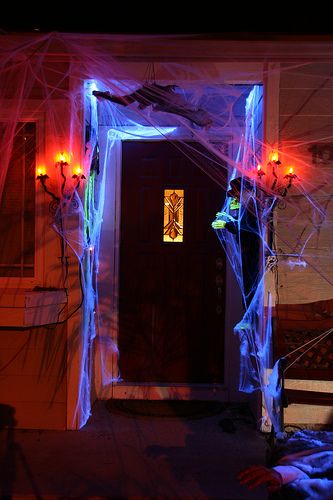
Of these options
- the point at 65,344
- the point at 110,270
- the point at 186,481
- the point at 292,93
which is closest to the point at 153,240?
the point at 110,270

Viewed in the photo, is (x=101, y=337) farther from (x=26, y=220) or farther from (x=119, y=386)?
(x=26, y=220)

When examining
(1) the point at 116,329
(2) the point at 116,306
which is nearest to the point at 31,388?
(1) the point at 116,329

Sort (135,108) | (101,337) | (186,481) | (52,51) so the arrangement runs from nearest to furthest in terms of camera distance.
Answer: (186,481)
(135,108)
(52,51)
(101,337)

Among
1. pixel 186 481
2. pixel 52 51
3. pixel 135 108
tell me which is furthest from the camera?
pixel 52 51

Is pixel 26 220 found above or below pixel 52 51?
below

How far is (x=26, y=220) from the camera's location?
5230mm

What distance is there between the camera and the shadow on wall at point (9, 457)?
395 centimetres

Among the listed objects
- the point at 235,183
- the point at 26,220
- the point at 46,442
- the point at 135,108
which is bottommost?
the point at 46,442

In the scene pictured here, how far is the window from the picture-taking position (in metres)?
5.20

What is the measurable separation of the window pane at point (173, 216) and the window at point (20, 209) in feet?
5.16

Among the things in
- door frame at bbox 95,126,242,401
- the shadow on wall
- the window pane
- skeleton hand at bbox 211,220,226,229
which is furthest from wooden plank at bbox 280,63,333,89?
the shadow on wall

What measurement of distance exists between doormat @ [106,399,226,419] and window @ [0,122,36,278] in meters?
1.76

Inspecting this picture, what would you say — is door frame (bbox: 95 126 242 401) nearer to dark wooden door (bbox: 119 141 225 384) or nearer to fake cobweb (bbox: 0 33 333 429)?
dark wooden door (bbox: 119 141 225 384)

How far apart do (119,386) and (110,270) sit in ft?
4.33
